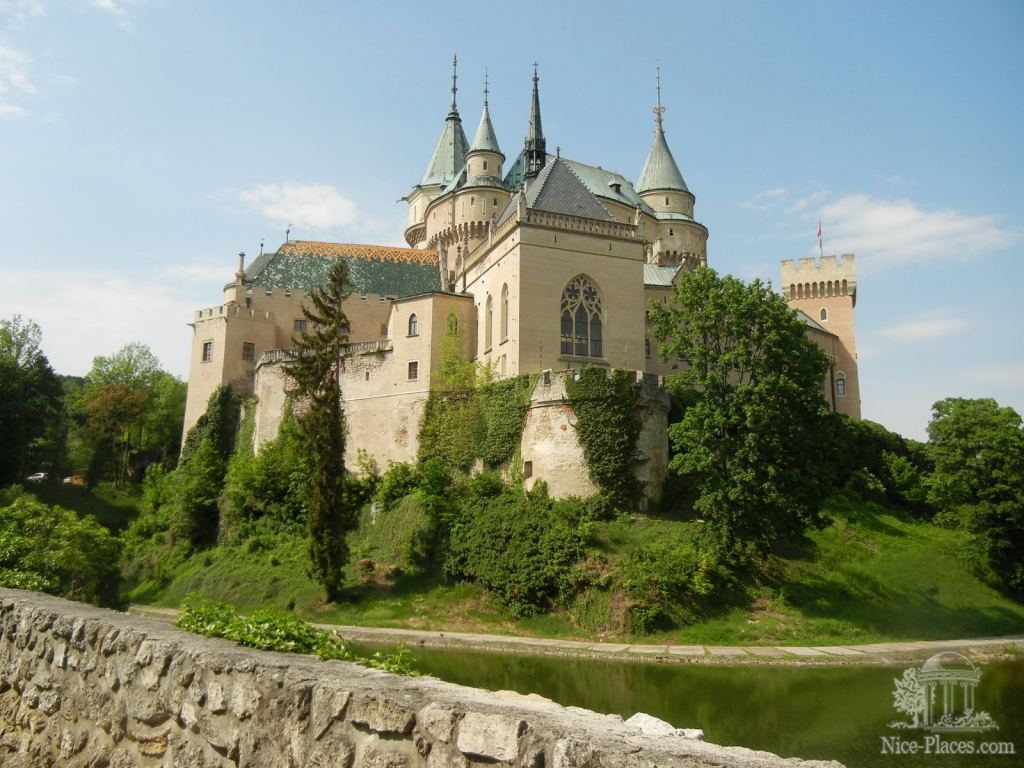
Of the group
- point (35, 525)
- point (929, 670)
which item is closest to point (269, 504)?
point (35, 525)

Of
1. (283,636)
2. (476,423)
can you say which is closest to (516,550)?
(476,423)

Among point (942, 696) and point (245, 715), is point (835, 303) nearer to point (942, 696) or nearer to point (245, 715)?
point (942, 696)

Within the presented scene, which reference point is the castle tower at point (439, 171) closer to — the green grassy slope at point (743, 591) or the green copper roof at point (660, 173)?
the green copper roof at point (660, 173)

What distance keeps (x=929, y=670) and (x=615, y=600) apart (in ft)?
32.2

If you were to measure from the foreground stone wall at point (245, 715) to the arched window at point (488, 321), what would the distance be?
109 ft

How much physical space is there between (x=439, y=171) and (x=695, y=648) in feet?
166

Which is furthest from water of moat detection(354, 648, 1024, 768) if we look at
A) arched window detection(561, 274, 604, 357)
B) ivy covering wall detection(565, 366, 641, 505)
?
arched window detection(561, 274, 604, 357)

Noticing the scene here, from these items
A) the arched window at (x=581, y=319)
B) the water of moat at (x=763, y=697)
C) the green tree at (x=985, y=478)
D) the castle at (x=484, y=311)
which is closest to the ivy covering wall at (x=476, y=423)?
the castle at (x=484, y=311)

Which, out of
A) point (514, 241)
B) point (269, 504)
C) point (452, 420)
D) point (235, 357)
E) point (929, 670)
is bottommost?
point (929, 670)

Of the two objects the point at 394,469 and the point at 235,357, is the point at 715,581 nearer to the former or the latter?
the point at 394,469

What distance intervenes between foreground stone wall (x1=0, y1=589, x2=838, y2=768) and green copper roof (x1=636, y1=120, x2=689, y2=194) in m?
64.3

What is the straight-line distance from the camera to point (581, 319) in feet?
130

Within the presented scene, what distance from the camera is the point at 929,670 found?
2347 centimetres

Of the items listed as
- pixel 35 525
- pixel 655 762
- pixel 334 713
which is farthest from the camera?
pixel 35 525
